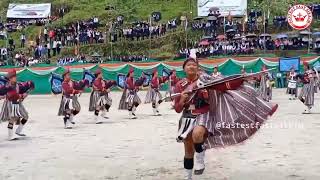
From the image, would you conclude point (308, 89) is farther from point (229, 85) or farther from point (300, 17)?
point (300, 17)

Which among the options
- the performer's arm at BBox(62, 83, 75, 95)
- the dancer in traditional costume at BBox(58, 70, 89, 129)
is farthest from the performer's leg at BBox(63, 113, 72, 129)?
the performer's arm at BBox(62, 83, 75, 95)

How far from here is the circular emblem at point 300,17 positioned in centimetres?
4256

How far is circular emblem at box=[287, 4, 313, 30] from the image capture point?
1676 inches

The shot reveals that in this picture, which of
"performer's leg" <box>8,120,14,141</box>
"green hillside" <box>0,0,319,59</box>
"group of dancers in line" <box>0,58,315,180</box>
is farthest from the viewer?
"green hillside" <box>0,0,319,59</box>

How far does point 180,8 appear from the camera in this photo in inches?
2299

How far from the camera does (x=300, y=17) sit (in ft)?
140

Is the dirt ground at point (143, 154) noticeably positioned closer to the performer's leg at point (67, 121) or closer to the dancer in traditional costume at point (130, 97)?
the performer's leg at point (67, 121)

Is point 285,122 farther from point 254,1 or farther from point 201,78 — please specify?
point 254,1

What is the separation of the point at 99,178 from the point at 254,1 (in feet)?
143

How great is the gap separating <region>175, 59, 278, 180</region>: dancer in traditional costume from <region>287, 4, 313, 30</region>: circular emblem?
34.3 m

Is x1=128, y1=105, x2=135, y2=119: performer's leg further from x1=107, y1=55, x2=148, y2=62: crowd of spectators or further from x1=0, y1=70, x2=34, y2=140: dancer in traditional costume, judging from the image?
x1=107, y1=55, x2=148, y2=62: crowd of spectators

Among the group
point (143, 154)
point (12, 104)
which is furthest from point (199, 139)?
point (12, 104)

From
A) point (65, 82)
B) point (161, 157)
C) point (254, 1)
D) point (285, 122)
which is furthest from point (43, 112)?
point (254, 1)

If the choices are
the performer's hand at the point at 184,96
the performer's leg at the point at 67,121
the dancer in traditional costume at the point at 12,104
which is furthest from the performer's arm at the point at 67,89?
the performer's hand at the point at 184,96
